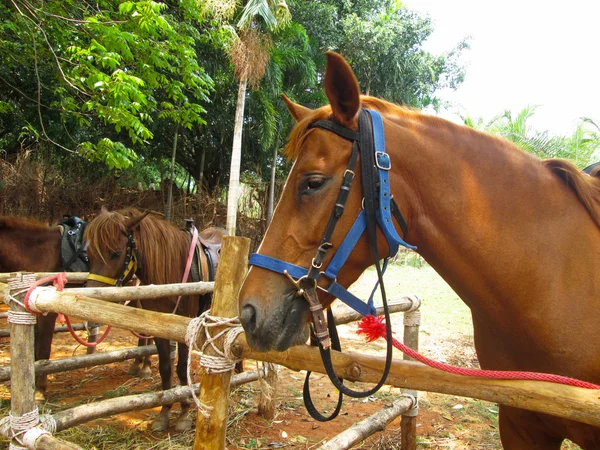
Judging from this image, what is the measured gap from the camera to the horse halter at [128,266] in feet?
11.9

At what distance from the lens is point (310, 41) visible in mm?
14656

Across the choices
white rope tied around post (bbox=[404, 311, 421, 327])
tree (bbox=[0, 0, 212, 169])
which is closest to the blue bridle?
white rope tied around post (bbox=[404, 311, 421, 327])

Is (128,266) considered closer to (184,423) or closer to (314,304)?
(184,423)

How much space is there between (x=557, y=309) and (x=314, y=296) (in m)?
0.95

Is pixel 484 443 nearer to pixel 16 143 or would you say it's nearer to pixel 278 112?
pixel 278 112

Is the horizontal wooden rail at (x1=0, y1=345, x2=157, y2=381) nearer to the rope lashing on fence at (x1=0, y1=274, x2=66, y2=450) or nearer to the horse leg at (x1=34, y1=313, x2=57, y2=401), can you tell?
the horse leg at (x1=34, y1=313, x2=57, y2=401)

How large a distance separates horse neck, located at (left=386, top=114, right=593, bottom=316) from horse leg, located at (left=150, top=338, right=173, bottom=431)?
3045mm

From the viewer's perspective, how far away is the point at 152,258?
12.9 feet

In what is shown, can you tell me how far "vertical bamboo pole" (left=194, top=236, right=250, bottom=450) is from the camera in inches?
63.8

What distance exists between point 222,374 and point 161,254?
2634 mm

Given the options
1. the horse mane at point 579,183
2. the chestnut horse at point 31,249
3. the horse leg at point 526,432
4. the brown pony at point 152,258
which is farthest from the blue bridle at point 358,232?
the chestnut horse at point 31,249

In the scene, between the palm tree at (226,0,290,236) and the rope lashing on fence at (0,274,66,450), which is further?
the palm tree at (226,0,290,236)

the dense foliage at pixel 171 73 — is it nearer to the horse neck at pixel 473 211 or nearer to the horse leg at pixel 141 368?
the horse leg at pixel 141 368

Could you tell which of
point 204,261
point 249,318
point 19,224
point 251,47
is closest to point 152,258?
point 204,261
